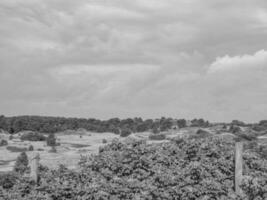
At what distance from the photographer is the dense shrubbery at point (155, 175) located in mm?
14266

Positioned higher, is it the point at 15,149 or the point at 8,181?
the point at 8,181

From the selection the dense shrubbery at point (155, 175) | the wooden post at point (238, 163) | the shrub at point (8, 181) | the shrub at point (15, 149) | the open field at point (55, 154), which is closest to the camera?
the dense shrubbery at point (155, 175)

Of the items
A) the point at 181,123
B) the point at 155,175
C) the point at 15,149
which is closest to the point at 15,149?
the point at 15,149

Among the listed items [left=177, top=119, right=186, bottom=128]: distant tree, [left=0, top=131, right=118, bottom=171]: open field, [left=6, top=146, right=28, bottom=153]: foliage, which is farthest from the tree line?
[left=6, top=146, right=28, bottom=153]: foliage

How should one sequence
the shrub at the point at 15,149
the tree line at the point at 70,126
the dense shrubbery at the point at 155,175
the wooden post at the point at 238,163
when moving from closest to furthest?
the dense shrubbery at the point at 155,175
the wooden post at the point at 238,163
the shrub at the point at 15,149
the tree line at the point at 70,126

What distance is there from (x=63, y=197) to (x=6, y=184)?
2.52 meters

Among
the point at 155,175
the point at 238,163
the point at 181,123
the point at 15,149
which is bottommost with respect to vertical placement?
the point at 15,149

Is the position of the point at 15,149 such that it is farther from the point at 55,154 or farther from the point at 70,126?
the point at 70,126

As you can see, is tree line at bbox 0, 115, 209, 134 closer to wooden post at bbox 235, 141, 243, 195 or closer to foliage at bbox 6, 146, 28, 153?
foliage at bbox 6, 146, 28, 153

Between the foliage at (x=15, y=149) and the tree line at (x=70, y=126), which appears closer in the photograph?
the foliage at (x=15, y=149)

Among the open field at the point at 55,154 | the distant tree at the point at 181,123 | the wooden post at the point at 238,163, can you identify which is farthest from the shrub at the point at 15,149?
the wooden post at the point at 238,163

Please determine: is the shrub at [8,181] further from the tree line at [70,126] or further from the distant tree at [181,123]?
the distant tree at [181,123]

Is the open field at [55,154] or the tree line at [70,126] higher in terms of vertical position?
the tree line at [70,126]

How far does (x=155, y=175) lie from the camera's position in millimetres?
15102
